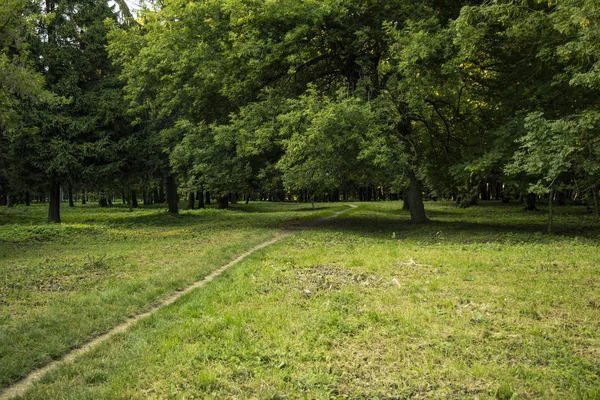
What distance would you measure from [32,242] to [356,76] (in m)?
15.7

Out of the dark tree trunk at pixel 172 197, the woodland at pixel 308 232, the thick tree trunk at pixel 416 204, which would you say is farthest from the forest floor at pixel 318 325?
the dark tree trunk at pixel 172 197

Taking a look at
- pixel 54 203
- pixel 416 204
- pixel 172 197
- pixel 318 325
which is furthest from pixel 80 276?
pixel 172 197

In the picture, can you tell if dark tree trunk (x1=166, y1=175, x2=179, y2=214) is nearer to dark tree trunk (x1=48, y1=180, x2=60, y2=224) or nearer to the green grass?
dark tree trunk (x1=48, y1=180, x2=60, y2=224)

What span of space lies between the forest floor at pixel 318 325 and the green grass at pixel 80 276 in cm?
4

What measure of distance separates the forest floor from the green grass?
0.04 metres

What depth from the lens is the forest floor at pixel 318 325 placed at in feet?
13.4

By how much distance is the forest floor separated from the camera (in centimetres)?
409

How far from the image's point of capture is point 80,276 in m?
9.28

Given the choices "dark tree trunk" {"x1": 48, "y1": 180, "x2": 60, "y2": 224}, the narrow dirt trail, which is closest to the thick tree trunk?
the narrow dirt trail

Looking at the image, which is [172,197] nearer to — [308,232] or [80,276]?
[308,232]

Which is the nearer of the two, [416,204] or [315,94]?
[315,94]

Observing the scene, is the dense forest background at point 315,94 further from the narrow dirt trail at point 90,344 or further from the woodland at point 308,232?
the narrow dirt trail at point 90,344

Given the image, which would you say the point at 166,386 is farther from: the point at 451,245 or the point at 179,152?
the point at 179,152

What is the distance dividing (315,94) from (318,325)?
40.7 ft
